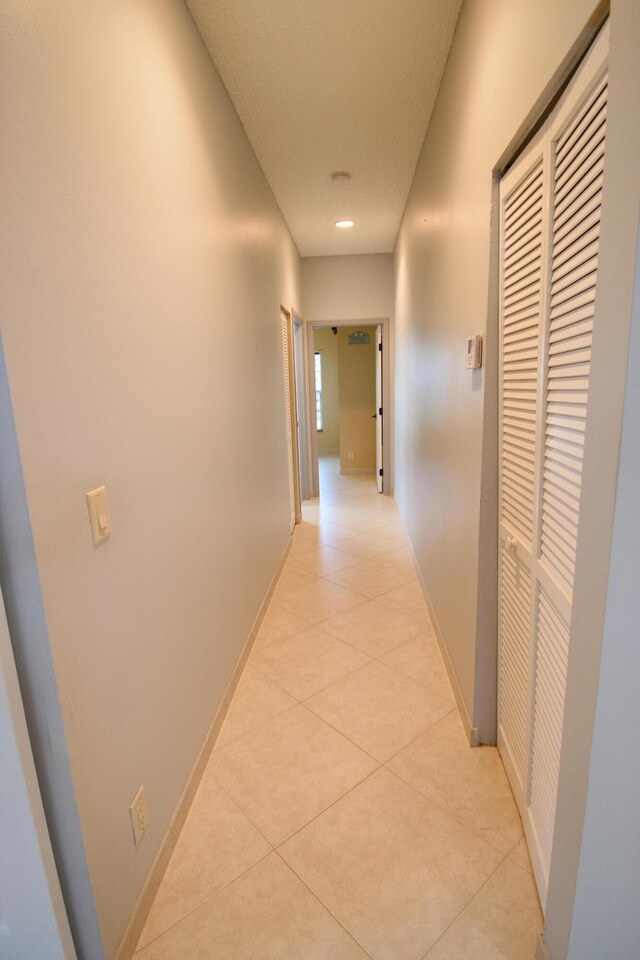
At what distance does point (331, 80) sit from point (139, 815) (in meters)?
2.92

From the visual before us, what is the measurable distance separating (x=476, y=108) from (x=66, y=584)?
1.91 metres

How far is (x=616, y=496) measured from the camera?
0.73 m

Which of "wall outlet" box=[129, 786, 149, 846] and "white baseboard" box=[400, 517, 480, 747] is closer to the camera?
"wall outlet" box=[129, 786, 149, 846]

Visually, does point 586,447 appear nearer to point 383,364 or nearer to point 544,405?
point 544,405

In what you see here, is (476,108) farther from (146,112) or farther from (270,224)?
(270,224)

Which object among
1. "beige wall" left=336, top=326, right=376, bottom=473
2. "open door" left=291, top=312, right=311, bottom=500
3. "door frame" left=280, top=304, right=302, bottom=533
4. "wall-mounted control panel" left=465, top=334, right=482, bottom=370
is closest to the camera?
"wall-mounted control panel" left=465, top=334, right=482, bottom=370

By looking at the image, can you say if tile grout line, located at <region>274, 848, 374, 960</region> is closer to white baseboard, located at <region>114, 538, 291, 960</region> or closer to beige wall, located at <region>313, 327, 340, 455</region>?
white baseboard, located at <region>114, 538, 291, 960</region>

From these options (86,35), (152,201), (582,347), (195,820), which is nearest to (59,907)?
(195,820)

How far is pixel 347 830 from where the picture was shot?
1.46m

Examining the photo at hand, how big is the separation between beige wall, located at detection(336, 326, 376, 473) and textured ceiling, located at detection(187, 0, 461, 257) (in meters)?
3.41

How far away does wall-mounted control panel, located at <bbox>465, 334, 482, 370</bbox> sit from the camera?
5.14ft

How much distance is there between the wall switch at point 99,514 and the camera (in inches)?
40.4

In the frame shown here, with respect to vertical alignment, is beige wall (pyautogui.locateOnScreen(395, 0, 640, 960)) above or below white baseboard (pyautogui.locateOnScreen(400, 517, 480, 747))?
above

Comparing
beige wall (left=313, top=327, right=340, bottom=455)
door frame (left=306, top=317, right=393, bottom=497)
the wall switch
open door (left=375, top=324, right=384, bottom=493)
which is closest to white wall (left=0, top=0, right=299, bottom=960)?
the wall switch
